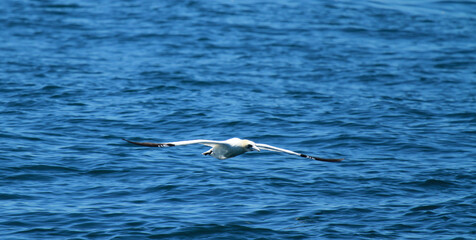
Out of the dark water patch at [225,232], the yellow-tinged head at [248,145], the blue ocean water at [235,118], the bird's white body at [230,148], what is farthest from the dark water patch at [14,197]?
the yellow-tinged head at [248,145]

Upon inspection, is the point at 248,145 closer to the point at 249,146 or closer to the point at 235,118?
the point at 249,146

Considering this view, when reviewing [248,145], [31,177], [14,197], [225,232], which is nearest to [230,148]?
[248,145]

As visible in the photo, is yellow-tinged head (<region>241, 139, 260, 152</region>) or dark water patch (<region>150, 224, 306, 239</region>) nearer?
dark water patch (<region>150, 224, 306, 239</region>)

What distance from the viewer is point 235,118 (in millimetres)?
22516

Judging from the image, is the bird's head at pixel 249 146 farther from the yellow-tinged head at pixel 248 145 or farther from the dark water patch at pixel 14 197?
the dark water patch at pixel 14 197

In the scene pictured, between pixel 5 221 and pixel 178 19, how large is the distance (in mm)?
23573

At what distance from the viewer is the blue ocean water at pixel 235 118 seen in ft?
50.8

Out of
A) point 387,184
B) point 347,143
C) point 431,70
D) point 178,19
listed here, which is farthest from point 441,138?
point 178,19

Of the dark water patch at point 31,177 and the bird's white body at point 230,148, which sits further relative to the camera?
the dark water patch at point 31,177

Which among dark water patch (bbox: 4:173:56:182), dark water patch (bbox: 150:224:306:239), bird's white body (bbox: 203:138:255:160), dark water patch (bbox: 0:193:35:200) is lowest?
dark water patch (bbox: 150:224:306:239)

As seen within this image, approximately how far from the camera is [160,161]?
18719mm

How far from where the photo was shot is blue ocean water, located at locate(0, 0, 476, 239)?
1547 cm

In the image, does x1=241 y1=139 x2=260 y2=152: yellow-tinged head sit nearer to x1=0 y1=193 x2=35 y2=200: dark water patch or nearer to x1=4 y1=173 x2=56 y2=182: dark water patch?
x1=0 y1=193 x2=35 y2=200: dark water patch

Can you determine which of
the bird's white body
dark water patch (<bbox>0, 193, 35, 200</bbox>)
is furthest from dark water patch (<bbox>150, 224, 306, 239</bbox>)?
dark water patch (<bbox>0, 193, 35, 200</bbox>)
